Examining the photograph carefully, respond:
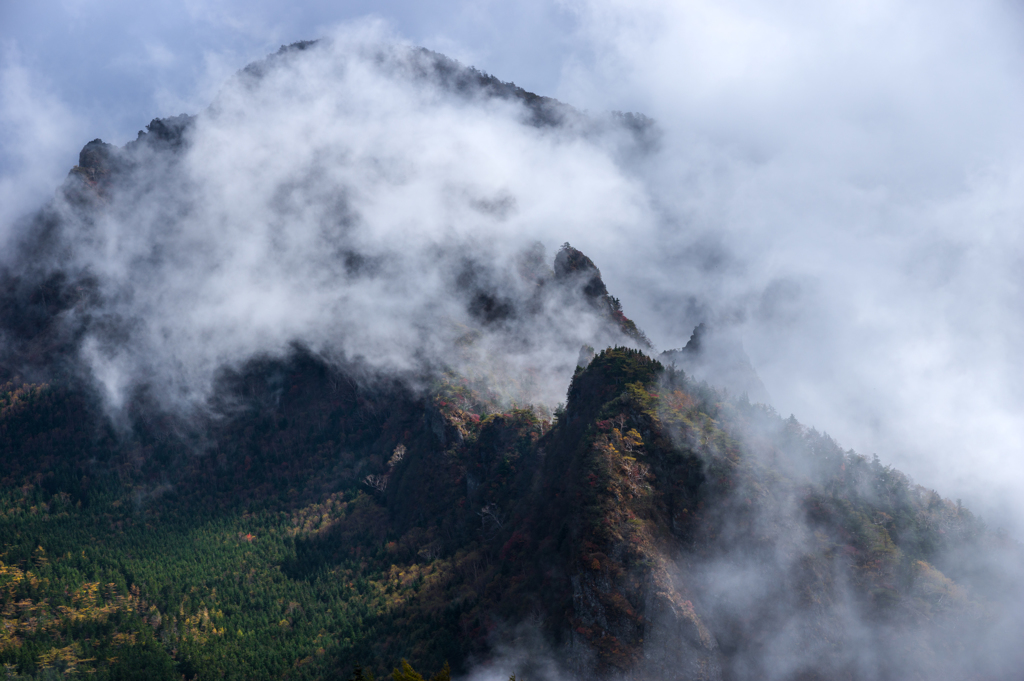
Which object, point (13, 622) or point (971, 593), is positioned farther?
point (13, 622)

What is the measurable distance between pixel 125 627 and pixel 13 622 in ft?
71.5

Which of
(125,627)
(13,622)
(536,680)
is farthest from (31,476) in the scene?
(536,680)

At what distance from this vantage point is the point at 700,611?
344 ft

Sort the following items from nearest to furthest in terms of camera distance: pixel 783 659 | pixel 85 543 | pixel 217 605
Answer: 1. pixel 783 659
2. pixel 217 605
3. pixel 85 543

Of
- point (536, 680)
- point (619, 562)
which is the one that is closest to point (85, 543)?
point (536, 680)

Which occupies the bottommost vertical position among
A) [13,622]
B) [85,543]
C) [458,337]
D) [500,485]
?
[13,622]

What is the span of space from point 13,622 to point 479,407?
345 feet

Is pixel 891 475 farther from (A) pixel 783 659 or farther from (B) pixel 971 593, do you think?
(A) pixel 783 659

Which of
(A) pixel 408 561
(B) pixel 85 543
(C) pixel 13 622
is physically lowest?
(C) pixel 13 622

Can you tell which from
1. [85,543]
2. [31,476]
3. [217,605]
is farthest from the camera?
[31,476]

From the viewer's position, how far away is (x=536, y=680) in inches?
4144

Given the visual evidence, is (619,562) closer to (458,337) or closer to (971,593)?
(971,593)

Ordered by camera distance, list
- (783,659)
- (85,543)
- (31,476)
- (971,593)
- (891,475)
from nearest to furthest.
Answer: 1. (783,659)
2. (971,593)
3. (891,475)
4. (85,543)
5. (31,476)

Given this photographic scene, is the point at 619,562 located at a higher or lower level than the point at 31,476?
higher
